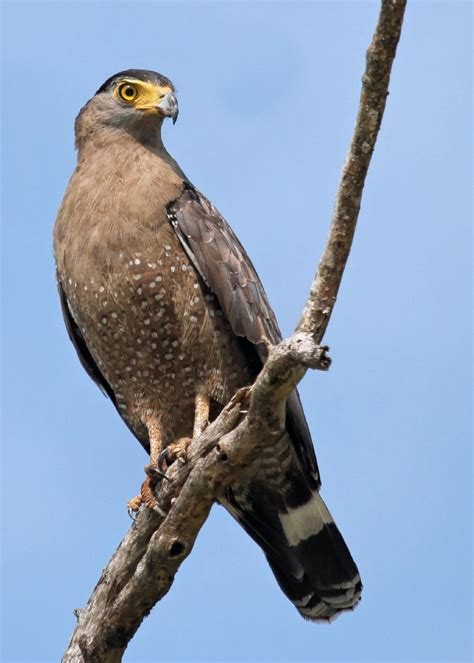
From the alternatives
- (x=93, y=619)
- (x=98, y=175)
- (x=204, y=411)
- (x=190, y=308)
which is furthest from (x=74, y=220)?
(x=93, y=619)

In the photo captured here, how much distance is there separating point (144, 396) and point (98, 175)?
162cm

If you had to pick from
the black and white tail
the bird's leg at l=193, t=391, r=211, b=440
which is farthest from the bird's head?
the black and white tail

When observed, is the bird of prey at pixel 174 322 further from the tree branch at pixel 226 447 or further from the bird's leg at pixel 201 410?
the tree branch at pixel 226 447

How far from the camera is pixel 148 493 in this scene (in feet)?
23.7

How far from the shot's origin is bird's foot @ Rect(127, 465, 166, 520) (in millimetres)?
7191

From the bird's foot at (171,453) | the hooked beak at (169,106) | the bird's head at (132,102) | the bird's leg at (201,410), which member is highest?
the bird's head at (132,102)

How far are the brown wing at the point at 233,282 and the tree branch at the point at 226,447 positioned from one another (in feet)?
3.13

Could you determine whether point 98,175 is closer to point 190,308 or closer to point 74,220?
point 74,220

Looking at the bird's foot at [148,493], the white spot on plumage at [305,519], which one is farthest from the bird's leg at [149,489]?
the white spot on plumage at [305,519]

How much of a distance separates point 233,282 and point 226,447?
147 cm

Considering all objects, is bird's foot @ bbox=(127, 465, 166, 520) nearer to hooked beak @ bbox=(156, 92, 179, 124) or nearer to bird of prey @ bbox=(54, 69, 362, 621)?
bird of prey @ bbox=(54, 69, 362, 621)

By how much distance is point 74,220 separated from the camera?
8.06m

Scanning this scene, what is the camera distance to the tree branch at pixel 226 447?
570 centimetres

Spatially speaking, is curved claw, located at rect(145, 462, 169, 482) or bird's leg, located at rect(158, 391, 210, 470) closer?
curved claw, located at rect(145, 462, 169, 482)
